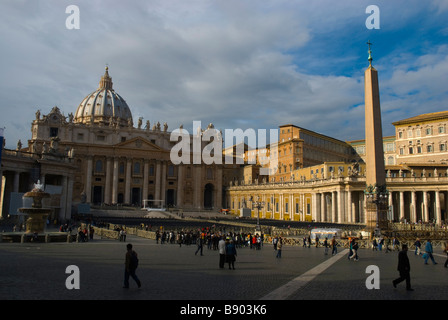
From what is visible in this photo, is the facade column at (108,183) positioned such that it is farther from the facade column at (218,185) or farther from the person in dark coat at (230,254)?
the person in dark coat at (230,254)

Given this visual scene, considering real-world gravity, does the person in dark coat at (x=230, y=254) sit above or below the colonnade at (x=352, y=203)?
below

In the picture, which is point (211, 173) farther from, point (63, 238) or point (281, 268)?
point (281, 268)

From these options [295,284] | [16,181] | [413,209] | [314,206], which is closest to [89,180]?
[16,181]

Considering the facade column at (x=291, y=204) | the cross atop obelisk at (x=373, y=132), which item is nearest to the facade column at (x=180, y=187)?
the facade column at (x=291, y=204)

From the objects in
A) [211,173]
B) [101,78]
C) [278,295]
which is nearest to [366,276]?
[278,295]

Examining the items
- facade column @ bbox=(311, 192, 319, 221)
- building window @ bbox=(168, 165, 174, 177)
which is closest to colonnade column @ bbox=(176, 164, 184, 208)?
building window @ bbox=(168, 165, 174, 177)

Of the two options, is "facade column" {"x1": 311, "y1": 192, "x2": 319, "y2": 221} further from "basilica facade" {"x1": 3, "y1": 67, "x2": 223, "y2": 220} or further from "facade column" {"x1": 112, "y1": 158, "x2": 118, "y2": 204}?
"facade column" {"x1": 112, "y1": 158, "x2": 118, "y2": 204}
